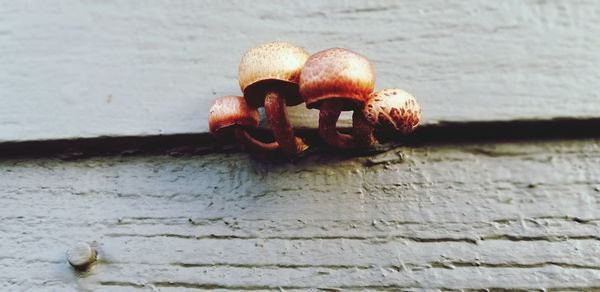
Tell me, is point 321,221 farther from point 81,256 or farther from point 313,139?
point 81,256

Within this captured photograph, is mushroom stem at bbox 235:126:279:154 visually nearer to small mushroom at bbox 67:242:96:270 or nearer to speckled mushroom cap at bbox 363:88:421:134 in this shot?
speckled mushroom cap at bbox 363:88:421:134

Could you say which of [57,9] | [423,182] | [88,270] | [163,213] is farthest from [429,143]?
[57,9]

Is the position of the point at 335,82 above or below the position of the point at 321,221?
above

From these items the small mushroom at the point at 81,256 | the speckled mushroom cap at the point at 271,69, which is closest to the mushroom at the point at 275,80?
the speckled mushroom cap at the point at 271,69

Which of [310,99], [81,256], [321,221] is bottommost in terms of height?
[81,256]

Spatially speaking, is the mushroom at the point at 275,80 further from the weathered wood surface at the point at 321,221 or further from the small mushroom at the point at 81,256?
the small mushroom at the point at 81,256

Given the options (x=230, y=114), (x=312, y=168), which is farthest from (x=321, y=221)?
(x=230, y=114)

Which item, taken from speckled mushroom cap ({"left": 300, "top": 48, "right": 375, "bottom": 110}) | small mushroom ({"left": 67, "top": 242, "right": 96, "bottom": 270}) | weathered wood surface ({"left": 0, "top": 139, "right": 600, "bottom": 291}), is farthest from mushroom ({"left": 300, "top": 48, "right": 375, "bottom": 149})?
small mushroom ({"left": 67, "top": 242, "right": 96, "bottom": 270})
